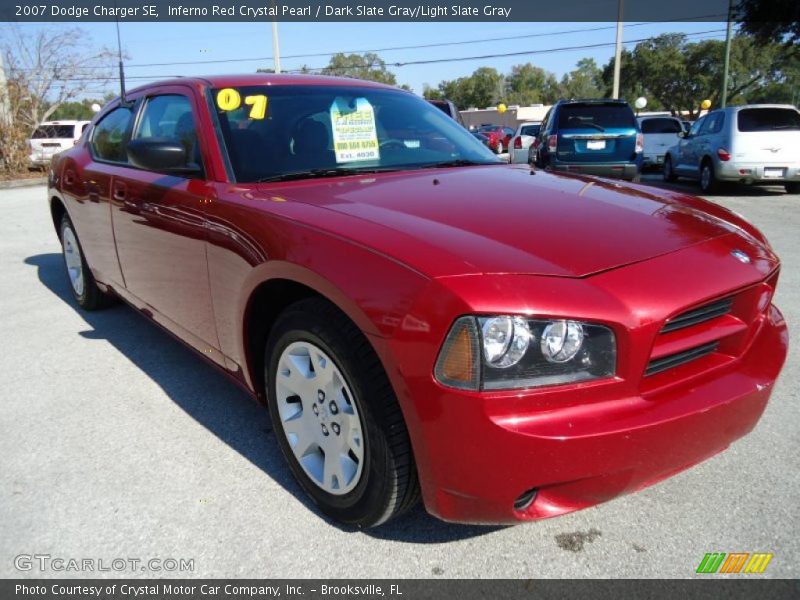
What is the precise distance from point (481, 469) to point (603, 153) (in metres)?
9.32

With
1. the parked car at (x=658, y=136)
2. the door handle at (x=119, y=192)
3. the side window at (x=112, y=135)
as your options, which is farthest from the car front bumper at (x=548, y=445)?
the parked car at (x=658, y=136)

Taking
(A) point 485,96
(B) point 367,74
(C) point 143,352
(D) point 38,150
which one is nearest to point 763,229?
(C) point 143,352

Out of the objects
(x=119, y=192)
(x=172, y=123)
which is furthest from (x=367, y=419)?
(x=119, y=192)

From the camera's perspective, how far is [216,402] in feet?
10.4

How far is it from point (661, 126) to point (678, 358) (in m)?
16.5

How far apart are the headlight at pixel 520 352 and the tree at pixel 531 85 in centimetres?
11233

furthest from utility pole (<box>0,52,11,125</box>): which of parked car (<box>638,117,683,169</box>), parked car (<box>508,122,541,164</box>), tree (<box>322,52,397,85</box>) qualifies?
tree (<box>322,52,397,85</box>)

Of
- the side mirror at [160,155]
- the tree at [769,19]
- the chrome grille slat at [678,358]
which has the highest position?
the tree at [769,19]

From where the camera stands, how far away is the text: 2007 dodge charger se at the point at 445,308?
1.65 m

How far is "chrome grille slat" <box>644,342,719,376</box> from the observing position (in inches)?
71.5

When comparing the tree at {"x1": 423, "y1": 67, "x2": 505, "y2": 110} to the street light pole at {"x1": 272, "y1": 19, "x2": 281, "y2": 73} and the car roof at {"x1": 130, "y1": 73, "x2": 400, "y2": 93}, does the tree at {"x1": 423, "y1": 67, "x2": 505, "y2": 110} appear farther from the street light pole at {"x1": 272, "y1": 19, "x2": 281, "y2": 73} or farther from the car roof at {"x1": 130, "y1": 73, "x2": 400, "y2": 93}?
the car roof at {"x1": 130, "y1": 73, "x2": 400, "y2": 93}

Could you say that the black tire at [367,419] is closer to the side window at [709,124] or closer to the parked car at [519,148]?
the side window at [709,124]

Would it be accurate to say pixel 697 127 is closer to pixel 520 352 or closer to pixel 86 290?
pixel 86 290

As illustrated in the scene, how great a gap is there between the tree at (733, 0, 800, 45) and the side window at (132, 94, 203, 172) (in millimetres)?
22403
